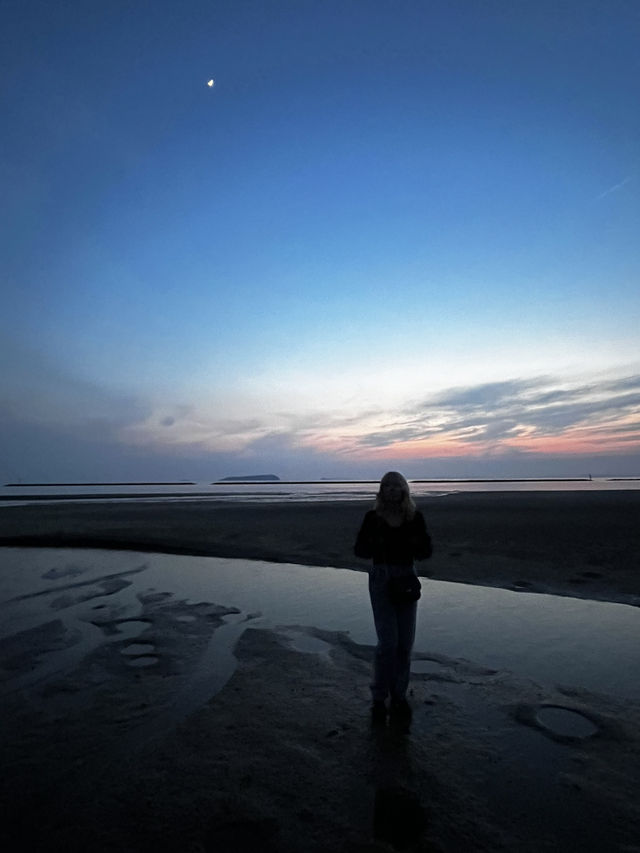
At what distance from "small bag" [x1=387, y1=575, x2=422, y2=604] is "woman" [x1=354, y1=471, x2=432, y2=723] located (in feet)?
0.06

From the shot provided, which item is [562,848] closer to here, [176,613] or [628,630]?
[628,630]

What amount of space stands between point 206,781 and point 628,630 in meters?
7.38

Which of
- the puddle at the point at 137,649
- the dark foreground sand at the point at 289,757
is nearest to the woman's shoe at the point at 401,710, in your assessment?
the dark foreground sand at the point at 289,757

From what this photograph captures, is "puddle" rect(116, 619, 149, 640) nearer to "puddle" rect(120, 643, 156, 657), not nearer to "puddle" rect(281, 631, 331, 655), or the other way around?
"puddle" rect(120, 643, 156, 657)

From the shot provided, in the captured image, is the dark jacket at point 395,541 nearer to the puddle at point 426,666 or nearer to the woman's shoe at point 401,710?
the woman's shoe at point 401,710

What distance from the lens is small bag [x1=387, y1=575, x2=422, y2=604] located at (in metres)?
5.22

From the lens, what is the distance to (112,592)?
35.7ft

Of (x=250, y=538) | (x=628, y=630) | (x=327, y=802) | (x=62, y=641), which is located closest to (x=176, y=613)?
(x=62, y=641)

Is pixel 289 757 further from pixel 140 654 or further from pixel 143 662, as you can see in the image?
pixel 140 654

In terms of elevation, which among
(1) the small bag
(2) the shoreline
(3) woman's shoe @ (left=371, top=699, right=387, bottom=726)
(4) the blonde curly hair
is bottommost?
(3) woman's shoe @ (left=371, top=699, right=387, bottom=726)

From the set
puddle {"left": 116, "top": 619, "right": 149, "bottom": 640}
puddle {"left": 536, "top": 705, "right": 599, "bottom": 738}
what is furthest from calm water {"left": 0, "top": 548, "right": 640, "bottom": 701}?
puddle {"left": 536, "top": 705, "right": 599, "bottom": 738}

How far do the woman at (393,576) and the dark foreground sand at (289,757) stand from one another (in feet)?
1.12

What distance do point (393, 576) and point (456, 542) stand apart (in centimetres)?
1321

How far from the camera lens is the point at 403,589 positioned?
523 cm
